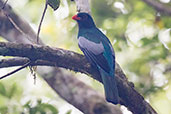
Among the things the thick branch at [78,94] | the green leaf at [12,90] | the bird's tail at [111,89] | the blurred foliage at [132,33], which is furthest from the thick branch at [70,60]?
the blurred foliage at [132,33]

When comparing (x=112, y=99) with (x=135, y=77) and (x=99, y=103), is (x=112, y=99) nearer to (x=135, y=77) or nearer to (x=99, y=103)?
(x=99, y=103)

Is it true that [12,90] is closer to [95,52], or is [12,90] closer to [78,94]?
[78,94]

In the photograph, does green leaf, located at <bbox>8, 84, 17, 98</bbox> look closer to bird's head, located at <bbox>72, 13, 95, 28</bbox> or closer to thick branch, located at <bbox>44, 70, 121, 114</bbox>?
thick branch, located at <bbox>44, 70, 121, 114</bbox>

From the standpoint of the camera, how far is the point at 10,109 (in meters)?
4.68

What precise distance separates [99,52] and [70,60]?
0.95m

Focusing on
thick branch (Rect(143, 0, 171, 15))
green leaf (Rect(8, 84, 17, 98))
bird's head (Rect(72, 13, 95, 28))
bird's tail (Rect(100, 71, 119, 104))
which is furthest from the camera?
thick branch (Rect(143, 0, 171, 15))

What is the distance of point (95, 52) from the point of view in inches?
179

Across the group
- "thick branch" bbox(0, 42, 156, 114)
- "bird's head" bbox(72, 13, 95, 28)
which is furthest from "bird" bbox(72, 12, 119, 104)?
"thick branch" bbox(0, 42, 156, 114)

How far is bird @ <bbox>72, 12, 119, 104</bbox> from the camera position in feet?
12.7

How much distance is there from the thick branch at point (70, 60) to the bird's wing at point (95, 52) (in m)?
0.16

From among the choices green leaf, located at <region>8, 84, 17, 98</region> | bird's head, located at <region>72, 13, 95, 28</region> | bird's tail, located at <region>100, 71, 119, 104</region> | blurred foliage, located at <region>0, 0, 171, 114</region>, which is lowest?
green leaf, located at <region>8, 84, 17, 98</region>

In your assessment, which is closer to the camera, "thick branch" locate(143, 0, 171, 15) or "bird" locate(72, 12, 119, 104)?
"bird" locate(72, 12, 119, 104)

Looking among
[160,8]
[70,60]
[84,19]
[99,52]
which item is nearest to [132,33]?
[160,8]

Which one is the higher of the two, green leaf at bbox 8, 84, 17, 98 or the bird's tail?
the bird's tail
